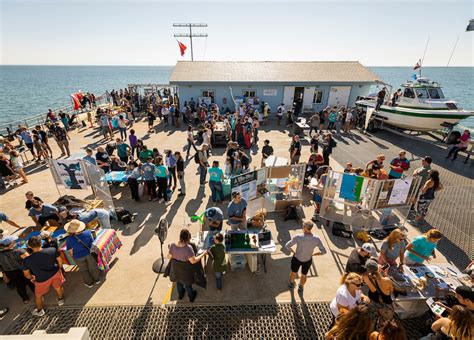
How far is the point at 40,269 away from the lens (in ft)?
15.3

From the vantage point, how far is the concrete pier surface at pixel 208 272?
16.8ft

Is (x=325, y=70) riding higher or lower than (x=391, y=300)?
higher

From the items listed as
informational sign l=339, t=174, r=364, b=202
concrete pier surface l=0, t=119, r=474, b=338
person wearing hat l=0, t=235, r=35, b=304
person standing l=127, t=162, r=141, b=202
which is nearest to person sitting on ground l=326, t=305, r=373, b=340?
concrete pier surface l=0, t=119, r=474, b=338

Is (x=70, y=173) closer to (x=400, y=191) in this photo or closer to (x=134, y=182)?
(x=134, y=182)

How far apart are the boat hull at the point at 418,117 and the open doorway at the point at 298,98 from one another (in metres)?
6.47

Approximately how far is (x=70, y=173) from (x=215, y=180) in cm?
480

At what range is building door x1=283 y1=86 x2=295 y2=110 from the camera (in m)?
22.1

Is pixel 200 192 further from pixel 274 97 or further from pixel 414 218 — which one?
pixel 274 97

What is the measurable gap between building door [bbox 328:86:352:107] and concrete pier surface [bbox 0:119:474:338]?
12720mm

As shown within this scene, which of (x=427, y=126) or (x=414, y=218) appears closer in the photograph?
(x=414, y=218)

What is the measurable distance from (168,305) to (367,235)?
5787mm

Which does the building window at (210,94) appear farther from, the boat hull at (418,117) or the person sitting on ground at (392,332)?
the person sitting on ground at (392,332)

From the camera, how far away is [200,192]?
32.2 ft

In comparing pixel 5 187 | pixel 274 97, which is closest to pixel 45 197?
pixel 5 187
